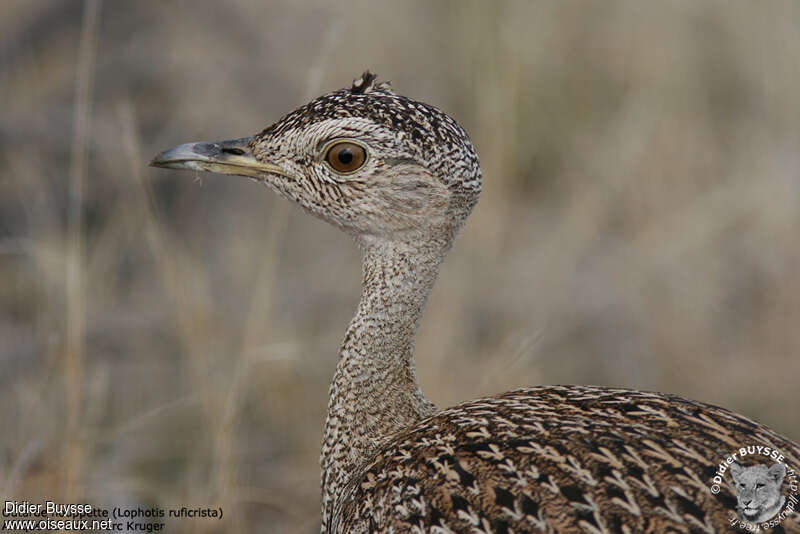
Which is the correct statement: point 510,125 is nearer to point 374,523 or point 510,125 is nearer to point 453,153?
point 453,153

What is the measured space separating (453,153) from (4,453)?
2.69 metres

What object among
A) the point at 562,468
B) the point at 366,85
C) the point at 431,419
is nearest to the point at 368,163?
the point at 366,85

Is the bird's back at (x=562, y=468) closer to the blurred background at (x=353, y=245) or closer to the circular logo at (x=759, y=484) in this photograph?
the circular logo at (x=759, y=484)

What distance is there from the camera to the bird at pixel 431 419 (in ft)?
8.71

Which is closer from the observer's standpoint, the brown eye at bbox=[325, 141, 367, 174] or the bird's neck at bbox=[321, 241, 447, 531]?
the brown eye at bbox=[325, 141, 367, 174]

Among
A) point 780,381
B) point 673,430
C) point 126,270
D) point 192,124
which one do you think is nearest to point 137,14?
point 192,124

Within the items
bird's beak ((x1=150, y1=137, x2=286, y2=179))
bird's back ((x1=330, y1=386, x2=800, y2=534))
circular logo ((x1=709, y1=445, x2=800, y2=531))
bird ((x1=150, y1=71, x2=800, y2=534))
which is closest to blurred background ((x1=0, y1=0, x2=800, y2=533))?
bird's beak ((x1=150, y1=137, x2=286, y2=179))

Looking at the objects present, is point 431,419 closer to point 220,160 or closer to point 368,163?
point 368,163

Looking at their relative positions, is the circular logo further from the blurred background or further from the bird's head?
the blurred background

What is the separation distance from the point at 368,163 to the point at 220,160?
0.56 meters

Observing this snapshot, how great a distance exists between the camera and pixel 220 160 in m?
3.51

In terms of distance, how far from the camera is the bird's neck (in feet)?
11.4

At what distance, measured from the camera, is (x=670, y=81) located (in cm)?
806

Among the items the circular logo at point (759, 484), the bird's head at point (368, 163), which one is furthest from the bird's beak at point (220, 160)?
the circular logo at point (759, 484)
